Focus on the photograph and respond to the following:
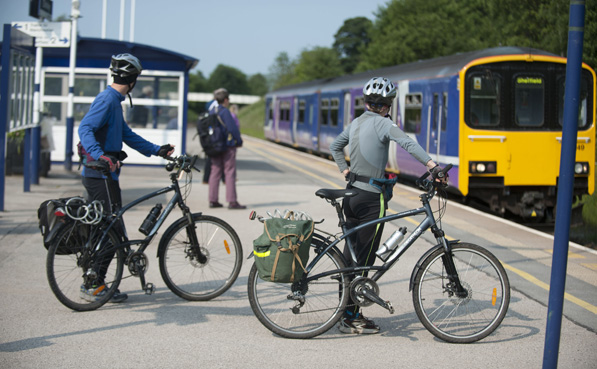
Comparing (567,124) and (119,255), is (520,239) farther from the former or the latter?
(567,124)

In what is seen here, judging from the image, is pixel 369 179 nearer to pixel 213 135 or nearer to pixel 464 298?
pixel 464 298

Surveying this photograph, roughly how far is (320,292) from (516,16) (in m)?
16.9

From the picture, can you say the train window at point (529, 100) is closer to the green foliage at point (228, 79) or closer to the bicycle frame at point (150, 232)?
the bicycle frame at point (150, 232)

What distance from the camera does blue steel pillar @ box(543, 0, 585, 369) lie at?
13.0ft

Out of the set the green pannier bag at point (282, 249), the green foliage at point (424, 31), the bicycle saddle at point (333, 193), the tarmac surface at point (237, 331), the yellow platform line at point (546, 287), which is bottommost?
the tarmac surface at point (237, 331)

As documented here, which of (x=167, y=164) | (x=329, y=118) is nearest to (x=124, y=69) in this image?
(x=167, y=164)

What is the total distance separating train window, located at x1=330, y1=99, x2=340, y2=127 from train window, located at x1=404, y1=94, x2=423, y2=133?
778cm

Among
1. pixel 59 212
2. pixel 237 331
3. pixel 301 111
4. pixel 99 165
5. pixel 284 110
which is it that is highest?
pixel 284 110

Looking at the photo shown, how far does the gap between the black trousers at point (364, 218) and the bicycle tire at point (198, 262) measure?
1.29 m

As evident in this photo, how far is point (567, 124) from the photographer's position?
156 inches

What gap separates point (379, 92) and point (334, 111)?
21.0 meters

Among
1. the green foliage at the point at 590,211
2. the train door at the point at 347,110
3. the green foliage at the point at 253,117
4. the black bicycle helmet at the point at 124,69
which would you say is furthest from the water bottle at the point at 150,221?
the green foliage at the point at 253,117

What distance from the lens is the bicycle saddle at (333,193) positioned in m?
5.38

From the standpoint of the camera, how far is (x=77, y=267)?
6.06 m
